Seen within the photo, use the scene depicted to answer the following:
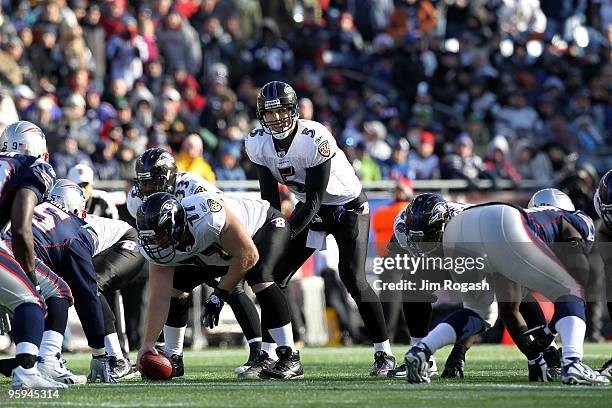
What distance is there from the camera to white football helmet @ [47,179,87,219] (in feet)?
30.7

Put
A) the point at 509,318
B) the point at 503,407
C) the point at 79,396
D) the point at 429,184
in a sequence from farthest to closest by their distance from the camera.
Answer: the point at 429,184
the point at 509,318
the point at 79,396
the point at 503,407

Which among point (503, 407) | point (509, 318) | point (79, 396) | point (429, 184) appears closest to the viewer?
point (503, 407)

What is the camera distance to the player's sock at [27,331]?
7.03m

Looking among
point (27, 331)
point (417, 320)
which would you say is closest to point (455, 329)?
point (417, 320)

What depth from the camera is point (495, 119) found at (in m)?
Answer: 18.5

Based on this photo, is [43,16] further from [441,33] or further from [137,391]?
[137,391]

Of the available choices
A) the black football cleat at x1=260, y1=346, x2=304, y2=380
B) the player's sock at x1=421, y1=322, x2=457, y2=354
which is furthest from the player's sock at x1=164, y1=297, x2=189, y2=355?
the player's sock at x1=421, y1=322, x2=457, y2=354

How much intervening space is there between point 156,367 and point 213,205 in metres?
1.18

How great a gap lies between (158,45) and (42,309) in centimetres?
1075

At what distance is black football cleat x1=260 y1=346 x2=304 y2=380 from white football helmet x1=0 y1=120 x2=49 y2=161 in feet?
6.82

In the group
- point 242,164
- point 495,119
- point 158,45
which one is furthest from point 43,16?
point 495,119

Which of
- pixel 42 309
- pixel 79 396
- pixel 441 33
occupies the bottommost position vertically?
pixel 79 396

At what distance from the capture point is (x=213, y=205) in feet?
25.8

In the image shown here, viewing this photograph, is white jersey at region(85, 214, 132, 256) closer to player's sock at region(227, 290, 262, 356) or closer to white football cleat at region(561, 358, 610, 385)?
player's sock at region(227, 290, 262, 356)
